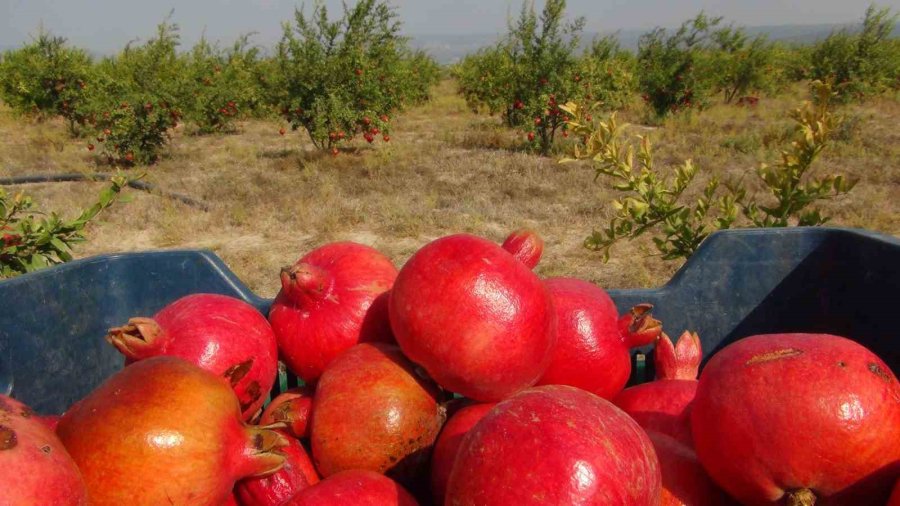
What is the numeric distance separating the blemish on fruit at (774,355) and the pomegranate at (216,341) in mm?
938

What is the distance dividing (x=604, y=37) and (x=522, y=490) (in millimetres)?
18038

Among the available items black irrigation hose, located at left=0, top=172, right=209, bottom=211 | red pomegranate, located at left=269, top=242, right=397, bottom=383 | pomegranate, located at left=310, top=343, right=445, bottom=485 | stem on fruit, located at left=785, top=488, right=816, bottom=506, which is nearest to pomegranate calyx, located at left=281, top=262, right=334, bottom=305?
red pomegranate, located at left=269, top=242, right=397, bottom=383

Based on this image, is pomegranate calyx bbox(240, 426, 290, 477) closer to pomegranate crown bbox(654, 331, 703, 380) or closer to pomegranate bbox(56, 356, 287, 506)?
pomegranate bbox(56, 356, 287, 506)

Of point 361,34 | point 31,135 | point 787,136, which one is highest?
point 361,34

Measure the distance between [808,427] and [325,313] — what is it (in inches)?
39.9

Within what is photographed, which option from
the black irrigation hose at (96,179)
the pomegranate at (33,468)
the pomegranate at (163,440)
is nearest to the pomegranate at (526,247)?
the pomegranate at (163,440)

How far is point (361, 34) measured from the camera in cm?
1248

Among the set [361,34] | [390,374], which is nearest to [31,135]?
[361,34]

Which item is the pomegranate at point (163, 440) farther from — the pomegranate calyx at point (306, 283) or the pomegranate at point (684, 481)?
the pomegranate at point (684, 481)

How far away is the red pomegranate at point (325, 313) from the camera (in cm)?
158

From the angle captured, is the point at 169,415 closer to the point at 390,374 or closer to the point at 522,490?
the point at 390,374

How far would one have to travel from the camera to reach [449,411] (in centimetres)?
152

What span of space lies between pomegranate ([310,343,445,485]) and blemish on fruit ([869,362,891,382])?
0.80 metres

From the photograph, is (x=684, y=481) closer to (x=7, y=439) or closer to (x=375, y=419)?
(x=375, y=419)
